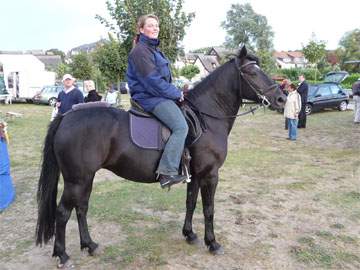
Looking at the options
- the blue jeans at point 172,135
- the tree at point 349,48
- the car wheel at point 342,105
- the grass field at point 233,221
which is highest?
the tree at point 349,48

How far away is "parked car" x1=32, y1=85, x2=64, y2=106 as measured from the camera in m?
27.7

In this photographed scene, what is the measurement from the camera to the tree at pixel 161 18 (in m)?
13.8

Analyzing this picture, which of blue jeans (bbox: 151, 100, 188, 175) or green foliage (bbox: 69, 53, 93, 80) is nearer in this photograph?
blue jeans (bbox: 151, 100, 188, 175)

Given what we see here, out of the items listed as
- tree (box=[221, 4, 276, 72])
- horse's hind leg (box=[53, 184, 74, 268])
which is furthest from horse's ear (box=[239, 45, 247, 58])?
tree (box=[221, 4, 276, 72])

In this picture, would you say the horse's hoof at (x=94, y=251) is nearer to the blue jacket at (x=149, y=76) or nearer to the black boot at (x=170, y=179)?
the black boot at (x=170, y=179)

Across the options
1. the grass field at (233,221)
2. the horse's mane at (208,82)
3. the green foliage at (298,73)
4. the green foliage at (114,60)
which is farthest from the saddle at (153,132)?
the green foliage at (298,73)

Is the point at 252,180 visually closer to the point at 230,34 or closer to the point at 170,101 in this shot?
the point at 170,101

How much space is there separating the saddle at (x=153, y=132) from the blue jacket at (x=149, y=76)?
0.34 feet

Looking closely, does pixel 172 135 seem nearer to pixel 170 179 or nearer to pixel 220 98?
pixel 170 179

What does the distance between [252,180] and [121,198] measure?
9.26 ft

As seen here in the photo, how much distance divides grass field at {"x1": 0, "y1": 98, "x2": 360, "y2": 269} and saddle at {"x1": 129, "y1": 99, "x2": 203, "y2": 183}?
1.12 meters

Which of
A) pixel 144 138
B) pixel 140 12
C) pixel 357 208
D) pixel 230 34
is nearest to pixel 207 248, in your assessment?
pixel 144 138

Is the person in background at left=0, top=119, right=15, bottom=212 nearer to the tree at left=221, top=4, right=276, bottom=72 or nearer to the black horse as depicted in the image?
the black horse

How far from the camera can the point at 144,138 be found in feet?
13.2
